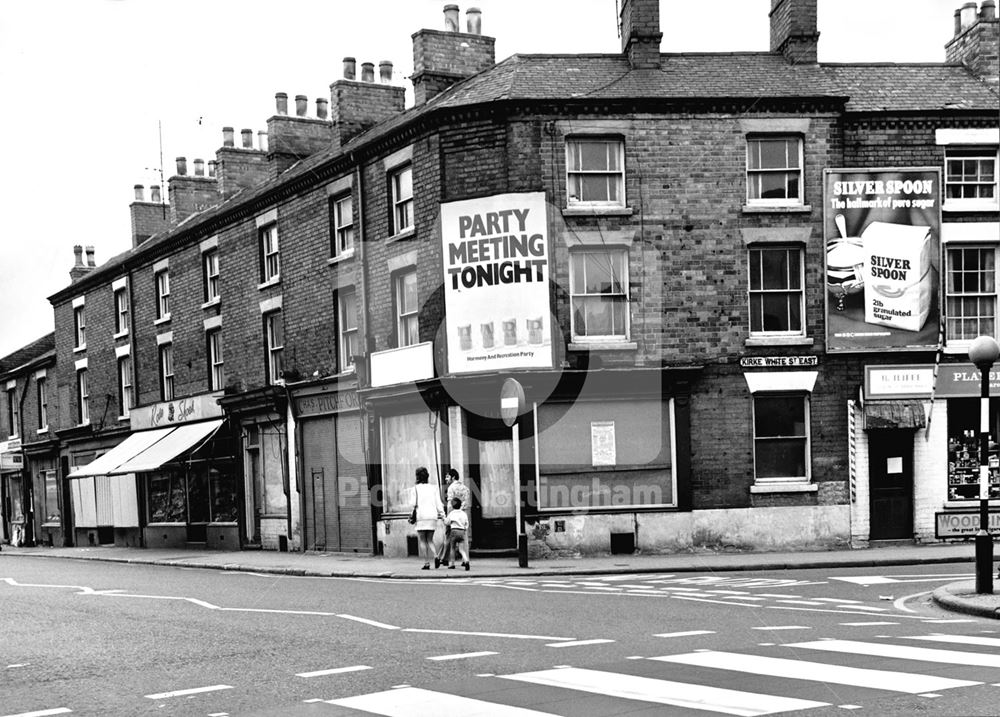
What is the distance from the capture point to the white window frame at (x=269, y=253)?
1199 inches

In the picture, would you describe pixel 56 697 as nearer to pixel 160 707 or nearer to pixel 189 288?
pixel 160 707

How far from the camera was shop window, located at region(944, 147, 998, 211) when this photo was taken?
77.9 ft

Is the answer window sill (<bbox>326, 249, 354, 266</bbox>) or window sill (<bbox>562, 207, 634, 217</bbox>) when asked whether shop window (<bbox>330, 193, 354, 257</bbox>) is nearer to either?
window sill (<bbox>326, 249, 354, 266</bbox>)

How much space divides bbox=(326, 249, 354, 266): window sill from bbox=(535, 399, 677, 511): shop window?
678cm

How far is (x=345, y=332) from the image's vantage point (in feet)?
91.1

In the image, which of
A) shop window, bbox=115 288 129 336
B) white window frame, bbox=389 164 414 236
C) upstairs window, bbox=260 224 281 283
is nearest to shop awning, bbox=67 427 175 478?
shop window, bbox=115 288 129 336

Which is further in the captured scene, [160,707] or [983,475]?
[983,475]

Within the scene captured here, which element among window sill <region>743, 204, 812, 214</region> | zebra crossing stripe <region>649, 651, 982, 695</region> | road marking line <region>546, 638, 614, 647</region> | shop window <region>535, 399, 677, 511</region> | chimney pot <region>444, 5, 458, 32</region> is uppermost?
chimney pot <region>444, 5, 458, 32</region>

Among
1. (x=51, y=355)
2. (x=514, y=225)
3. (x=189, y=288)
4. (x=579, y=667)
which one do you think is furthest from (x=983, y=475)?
(x=51, y=355)

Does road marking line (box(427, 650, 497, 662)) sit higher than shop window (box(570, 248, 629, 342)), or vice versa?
shop window (box(570, 248, 629, 342))

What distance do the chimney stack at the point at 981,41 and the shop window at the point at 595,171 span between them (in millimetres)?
8496

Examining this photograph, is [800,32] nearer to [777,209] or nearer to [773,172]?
[773,172]

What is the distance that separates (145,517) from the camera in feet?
126

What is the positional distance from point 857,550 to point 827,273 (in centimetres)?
557
